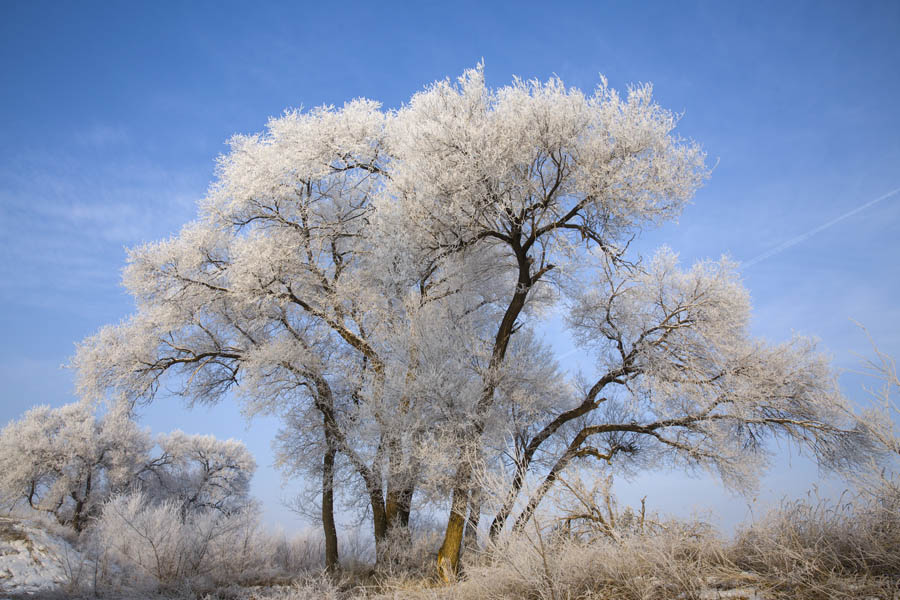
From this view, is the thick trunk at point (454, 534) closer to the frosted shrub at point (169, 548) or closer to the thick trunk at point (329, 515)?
the thick trunk at point (329, 515)

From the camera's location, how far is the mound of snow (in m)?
8.78

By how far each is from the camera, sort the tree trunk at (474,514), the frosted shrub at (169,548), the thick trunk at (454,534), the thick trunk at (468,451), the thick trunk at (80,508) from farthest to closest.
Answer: the thick trunk at (80,508)
the frosted shrub at (169,548)
the thick trunk at (454,534)
the thick trunk at (468,451)
the tree trunk at (474,514)

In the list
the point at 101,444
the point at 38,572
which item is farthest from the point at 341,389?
the point at 101,444

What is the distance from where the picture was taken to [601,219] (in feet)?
33.9

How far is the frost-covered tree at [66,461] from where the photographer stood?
2112 cm

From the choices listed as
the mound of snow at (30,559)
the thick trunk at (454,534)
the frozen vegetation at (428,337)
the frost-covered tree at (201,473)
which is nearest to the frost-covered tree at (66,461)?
the frost-covered tree at (201,473)

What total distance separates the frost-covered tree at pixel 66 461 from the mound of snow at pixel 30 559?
10.8 m

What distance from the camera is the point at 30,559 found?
9.59m

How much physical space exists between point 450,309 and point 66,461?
775 inches

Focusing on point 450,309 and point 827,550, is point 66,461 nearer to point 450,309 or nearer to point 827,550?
point 450,309

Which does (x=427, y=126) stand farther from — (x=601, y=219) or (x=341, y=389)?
(x=341, y=389)

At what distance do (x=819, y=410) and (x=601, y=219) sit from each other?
6.02m

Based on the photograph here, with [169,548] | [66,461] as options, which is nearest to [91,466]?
[66,461]

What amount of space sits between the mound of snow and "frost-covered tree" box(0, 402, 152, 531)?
1076 cm
